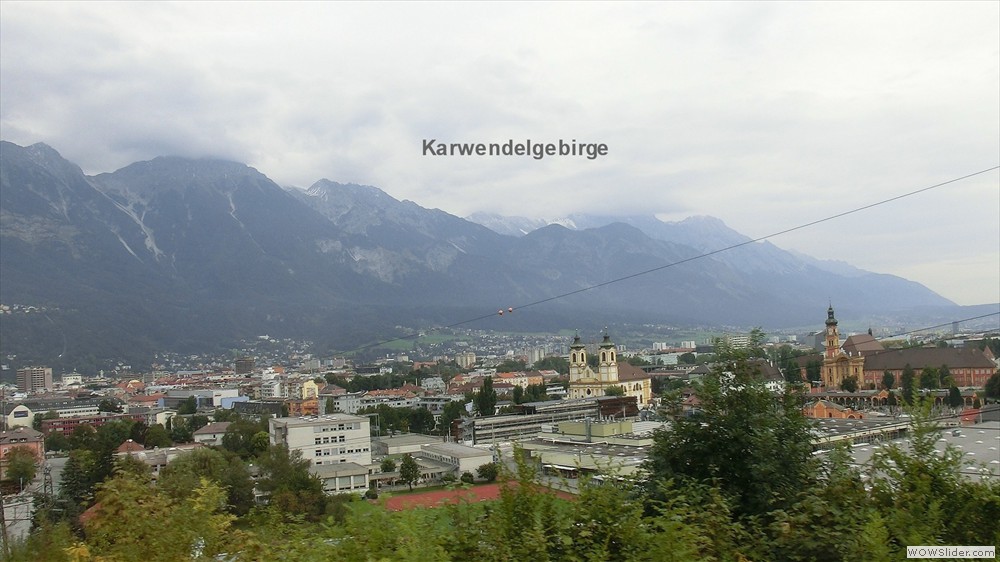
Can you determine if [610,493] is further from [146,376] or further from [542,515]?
[146,376]

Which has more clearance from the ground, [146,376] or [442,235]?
[442,235]

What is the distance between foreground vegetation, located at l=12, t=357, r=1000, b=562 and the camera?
8.89 feet

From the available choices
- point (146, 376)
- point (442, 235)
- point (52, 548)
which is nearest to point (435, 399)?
point (52, 548)

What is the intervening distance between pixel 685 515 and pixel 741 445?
133 cm

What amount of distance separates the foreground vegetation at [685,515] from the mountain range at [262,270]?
66205 mm

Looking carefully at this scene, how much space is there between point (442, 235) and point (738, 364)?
7044 inches

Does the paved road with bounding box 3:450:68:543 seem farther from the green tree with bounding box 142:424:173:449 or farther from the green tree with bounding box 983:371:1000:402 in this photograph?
the green tree with bounding box 983:371:1000:402

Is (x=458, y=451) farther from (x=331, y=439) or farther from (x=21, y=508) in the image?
(x=21, y=508)

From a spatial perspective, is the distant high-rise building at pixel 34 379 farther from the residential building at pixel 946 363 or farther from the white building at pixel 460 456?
the residential building at pixel 946 363

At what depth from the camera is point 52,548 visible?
12.9 ft

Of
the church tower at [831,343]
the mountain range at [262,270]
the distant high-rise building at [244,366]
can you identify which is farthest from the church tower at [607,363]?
the distant high-rise building at [244,366]

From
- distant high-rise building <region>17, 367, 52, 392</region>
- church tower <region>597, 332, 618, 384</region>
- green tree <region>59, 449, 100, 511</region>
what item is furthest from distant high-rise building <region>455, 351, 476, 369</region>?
green tree <region>59, 449, 100, 511</region>

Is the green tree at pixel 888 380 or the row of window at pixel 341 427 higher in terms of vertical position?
the row of window at pixel 341 427

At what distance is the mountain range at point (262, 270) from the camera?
92.5 m
